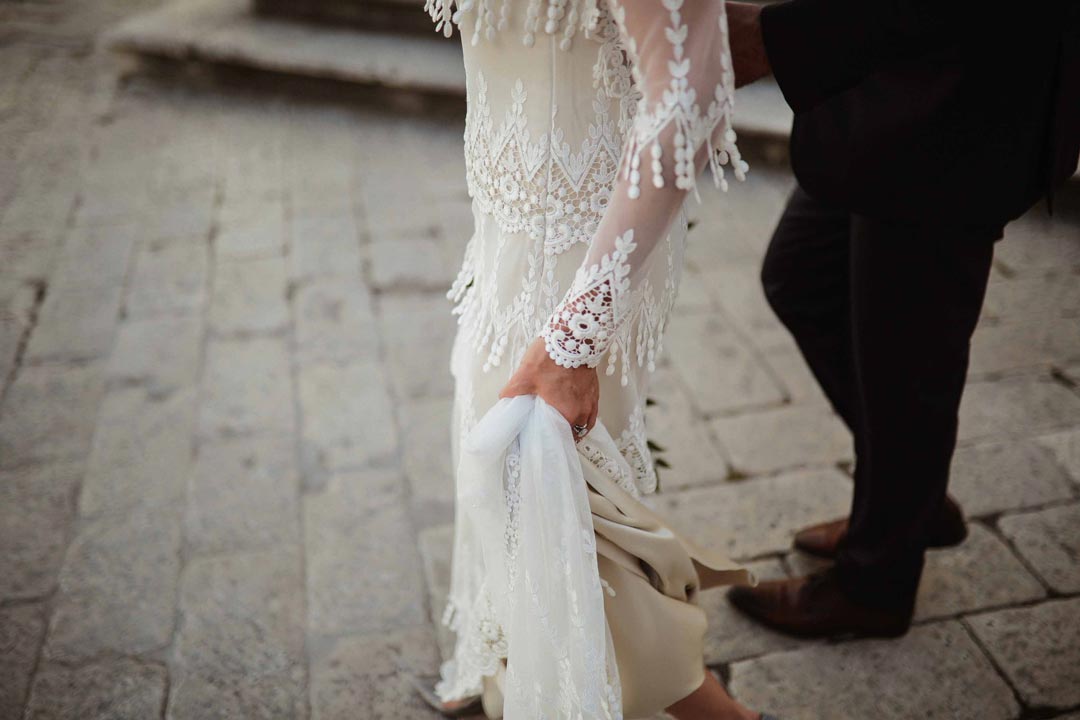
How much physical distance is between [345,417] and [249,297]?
819 millimetres

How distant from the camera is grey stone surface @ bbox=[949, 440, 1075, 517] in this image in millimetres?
2219

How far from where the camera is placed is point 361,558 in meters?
2.14

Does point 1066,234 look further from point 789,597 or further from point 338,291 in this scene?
point 338,291

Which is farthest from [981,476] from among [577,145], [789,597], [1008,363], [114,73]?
[114,73]

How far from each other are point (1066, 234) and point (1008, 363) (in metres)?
1.06

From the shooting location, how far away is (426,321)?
3.00 metres

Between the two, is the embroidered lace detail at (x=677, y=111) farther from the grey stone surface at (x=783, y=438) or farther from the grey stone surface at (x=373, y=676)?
the grey stone surface at (x=783, y=438)

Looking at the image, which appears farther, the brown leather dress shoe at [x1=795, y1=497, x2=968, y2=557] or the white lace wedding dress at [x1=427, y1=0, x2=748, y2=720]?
the brown leather dress shoe at [x1=795, y1=497, x2=968, y2=557]

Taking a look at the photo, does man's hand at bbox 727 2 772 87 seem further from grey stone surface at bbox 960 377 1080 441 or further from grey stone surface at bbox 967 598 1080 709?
grey stone surface at bbox 960 377 1080 441

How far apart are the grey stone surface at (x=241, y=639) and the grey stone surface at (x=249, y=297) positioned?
1.07m

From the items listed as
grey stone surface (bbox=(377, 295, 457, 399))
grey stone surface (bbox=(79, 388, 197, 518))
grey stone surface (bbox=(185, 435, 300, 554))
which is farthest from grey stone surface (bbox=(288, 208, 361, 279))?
grey stone surface (bbox=(185, 435, 300, 554))

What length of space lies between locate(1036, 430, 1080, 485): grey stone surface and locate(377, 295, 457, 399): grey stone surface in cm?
180

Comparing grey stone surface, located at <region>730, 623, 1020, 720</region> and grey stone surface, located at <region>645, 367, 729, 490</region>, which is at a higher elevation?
grey stone surface, located at <region>645, 367, 729, 490</region>

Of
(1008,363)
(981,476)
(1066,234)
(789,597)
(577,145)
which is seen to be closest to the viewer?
(577,145)
